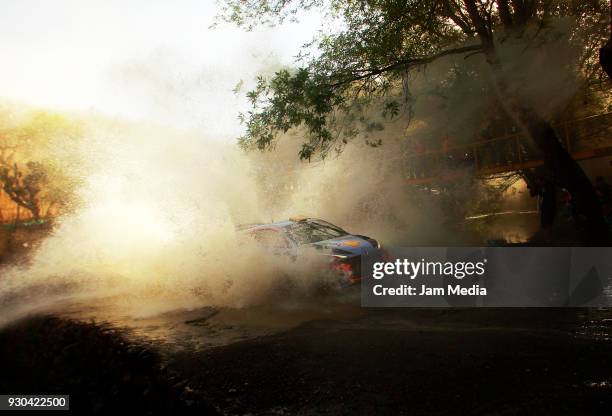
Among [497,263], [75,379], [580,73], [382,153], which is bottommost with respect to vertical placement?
[75,379]

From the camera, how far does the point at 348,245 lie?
8.45m

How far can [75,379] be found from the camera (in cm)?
677

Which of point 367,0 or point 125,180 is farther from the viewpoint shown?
point 125,180

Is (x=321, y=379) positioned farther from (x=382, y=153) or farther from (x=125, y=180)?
(x=382, y=153)

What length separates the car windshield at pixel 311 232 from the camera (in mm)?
8945

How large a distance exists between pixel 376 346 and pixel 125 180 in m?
12.5

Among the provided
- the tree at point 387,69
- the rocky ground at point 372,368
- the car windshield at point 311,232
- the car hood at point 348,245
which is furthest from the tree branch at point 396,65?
the rocky ground at point 372,368

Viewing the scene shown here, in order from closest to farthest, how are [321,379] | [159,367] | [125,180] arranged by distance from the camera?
1. [321,379]
2. [159,367]
3. [125,180]

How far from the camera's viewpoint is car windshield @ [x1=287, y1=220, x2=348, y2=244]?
8945 millimetres

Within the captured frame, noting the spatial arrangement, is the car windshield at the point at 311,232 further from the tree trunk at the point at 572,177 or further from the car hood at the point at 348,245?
the tree trunk at the point at 572,177

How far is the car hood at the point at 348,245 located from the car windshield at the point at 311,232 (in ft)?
1.01

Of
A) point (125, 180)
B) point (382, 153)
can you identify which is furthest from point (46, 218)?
point (382, 153)

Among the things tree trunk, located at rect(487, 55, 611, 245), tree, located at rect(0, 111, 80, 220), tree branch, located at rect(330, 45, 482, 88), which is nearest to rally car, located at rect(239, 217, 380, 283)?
tree branch, located at rect(330, 45, 482, 88)

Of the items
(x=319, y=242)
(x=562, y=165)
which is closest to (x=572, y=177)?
(x=562, y=165)
